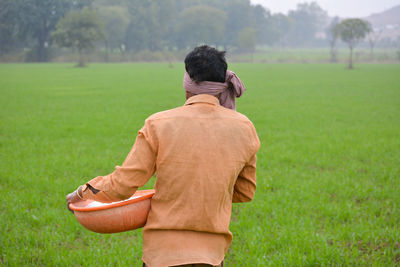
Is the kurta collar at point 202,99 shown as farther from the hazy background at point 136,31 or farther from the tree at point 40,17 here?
the tree at point 40,17

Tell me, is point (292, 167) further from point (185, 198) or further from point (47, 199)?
point (185, 198)

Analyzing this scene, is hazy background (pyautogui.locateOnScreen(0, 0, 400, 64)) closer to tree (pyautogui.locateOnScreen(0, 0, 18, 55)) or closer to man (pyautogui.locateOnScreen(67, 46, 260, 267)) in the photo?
tree (pyautogui.locateOnScreen(0, 0, 18, 55))

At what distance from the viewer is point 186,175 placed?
1.91m

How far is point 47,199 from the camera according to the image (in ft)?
18.0

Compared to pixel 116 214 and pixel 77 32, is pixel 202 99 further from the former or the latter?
pixel 77 32

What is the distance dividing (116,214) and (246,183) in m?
0.70

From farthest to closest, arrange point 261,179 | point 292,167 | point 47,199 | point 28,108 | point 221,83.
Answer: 1. point 28,108
2. point 292,167
3. point 261,179
4. point 47,199
5. point 221,83

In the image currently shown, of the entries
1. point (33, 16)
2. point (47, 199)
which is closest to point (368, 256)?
point (47, 199)

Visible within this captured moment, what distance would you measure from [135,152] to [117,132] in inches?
348

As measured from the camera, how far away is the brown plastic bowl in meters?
2.05

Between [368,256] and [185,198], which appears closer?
[185,198]

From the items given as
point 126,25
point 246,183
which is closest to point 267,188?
point 246,183

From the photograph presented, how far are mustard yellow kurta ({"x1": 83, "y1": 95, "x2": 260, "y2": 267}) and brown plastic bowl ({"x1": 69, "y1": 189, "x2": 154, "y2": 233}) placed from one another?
0.06 m

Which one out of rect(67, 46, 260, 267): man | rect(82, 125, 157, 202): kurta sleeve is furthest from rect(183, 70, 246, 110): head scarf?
rect(82, 125, 157, 202): kurta sleeve
